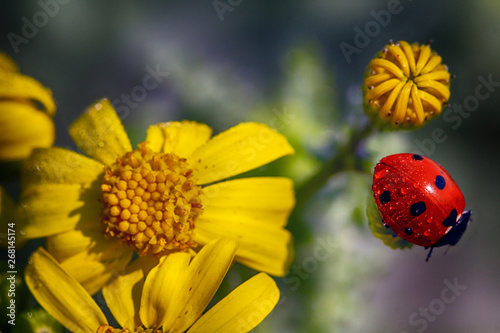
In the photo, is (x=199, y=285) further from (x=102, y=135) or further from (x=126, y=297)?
(x=102, y=135)

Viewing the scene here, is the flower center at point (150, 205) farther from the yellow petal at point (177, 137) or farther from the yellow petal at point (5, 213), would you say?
the yellow petal at point (5, 213)

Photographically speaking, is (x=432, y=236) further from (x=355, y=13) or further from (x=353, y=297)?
(x=355, y=13)

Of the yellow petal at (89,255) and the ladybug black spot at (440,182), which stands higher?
the ladybug black spot at (440,182)

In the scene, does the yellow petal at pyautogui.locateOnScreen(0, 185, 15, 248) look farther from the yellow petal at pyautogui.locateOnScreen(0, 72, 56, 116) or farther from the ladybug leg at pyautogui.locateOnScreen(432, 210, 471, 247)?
the ladybug leg at pyautogui.locateOnScreen(432, 210, 471, 247)

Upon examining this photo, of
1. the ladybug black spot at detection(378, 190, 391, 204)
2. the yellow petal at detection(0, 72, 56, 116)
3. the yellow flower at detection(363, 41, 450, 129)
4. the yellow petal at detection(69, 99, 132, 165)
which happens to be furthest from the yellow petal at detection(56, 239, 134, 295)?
the yellow flower at detection(363, 41, 450, 129)

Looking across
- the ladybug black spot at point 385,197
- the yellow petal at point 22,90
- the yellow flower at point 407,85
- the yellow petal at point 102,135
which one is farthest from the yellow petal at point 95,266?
the yellow flower at point 407,85

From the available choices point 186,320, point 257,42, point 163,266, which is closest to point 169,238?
point 163,266
